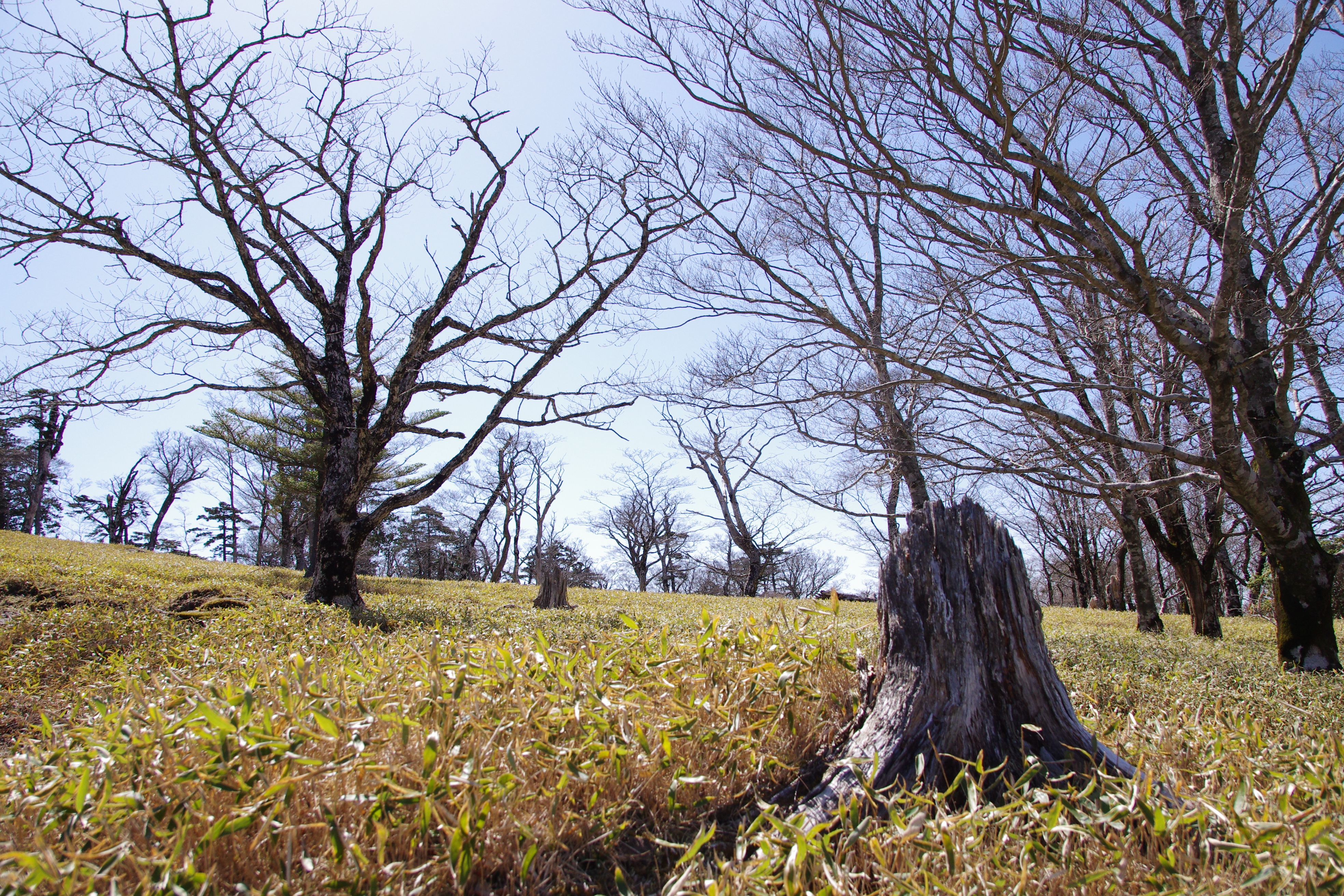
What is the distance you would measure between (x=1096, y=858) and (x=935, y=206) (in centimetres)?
571

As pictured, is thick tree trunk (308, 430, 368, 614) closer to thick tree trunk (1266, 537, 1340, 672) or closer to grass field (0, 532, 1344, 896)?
grass field (0, 532, 1344, 896)

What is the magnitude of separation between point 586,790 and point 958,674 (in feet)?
5.20

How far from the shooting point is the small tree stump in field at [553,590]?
11.2 meters

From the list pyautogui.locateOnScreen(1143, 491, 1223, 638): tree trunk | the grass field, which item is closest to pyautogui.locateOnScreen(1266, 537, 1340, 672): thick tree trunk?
pyautogui.locateOnScreen(1143, 491, 1223, 638): tree trunk

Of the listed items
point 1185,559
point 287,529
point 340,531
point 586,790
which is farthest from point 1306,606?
point 287,529

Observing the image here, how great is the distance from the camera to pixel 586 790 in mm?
2297

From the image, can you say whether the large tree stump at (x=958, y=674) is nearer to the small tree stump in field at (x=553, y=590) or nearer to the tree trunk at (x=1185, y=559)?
the tree trunk at (x=1185, y=559)

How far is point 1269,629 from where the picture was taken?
10609 mm

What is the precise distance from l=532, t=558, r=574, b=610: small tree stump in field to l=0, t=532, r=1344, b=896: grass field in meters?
7.46

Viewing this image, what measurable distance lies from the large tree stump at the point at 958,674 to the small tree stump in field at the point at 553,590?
8786 millimetres

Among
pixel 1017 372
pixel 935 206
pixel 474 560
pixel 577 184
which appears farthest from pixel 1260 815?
pixel 474 560

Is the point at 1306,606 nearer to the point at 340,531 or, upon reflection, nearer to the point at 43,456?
the point at 340,531

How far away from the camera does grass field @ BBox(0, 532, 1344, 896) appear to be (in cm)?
173

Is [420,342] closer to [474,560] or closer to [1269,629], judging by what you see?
[1269,629]
